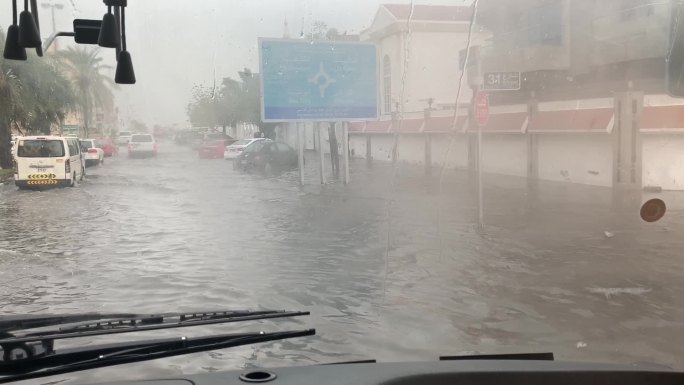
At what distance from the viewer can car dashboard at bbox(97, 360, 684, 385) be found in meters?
2.03

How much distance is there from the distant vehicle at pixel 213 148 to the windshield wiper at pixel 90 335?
24.7 metres

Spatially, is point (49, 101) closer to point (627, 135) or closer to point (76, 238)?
point (76, 238)

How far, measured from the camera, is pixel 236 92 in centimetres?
1323

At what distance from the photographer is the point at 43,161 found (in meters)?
17.6

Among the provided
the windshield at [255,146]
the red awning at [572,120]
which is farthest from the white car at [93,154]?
the red awning at [572,120]

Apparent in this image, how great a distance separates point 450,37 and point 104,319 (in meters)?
12.9

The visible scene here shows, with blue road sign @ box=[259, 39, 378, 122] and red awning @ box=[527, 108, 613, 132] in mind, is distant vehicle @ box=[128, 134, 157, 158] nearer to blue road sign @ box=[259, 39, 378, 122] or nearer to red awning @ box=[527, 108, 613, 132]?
blue road sign @ box=[259, 39, 378, 122]

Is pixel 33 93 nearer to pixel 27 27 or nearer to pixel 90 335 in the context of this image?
pixel 27 27

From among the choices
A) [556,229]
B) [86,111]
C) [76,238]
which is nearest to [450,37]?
[556,229]

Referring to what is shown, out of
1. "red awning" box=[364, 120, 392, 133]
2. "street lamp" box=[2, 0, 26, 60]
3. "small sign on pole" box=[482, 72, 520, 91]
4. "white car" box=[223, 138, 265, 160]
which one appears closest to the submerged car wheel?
"white car" box=[223, 138, 265, 160]

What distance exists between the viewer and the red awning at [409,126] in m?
21.4

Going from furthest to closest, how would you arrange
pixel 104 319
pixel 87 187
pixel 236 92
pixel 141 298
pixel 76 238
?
1. pixel 87 187
2. pixel 236 92
3. pixel 76 238
4. pixel 141 298
5. pixel 104 319

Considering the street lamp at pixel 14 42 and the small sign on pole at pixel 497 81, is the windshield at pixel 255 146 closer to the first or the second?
the small sign on pole at pixel 497 81

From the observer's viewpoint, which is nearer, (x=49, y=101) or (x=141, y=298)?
(x=141, y=298)
